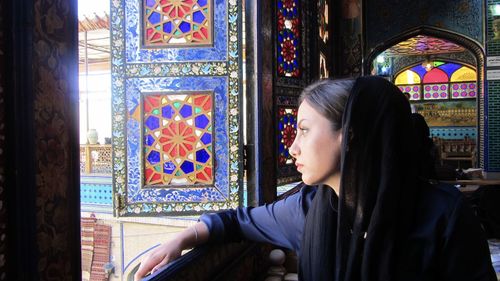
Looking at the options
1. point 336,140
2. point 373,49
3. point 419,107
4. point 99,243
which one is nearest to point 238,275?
point 336,140

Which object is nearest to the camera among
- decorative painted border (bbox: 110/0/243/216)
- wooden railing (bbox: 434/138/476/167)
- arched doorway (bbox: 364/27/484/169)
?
decorative painted border (bbox: 110/0/243/216)

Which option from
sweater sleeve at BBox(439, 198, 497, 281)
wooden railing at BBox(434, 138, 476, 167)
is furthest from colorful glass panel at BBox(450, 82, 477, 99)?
sweater sleeve at BBox(439, 198, 497, 281)

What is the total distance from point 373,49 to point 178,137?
6525mm

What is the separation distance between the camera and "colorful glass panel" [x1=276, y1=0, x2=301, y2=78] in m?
3.18

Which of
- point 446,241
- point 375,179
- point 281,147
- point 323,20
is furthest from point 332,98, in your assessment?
point 323,20

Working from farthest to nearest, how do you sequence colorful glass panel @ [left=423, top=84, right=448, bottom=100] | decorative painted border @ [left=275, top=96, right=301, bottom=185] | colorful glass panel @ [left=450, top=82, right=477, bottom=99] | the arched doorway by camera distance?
colorful glass panel @ [left=423, top=84, right=448, bottom=100]
colorful glass panel @ [left=450, top=82, right=477, bottom=99]
the arched doorway
decorative painted border @ [left=275, top=96, right=301, bottom=185]

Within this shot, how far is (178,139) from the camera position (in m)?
2.48

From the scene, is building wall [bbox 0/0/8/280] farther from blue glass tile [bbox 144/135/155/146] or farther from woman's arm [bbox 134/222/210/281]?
blue glass tile [bbox 144/135/155/146]

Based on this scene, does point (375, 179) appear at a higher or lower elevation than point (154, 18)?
lower

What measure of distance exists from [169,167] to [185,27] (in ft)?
2.48

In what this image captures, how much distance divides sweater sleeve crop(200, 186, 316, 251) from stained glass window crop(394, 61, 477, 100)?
12.5 m

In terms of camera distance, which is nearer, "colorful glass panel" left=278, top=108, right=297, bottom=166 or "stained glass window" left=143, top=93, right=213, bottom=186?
"stained glass window" left=143, top=93, right=213, bottom=186

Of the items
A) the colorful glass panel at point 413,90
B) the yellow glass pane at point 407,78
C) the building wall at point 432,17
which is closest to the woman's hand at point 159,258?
the building wall at point 432,17

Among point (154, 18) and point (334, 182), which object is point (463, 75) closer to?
point (154, 18)
